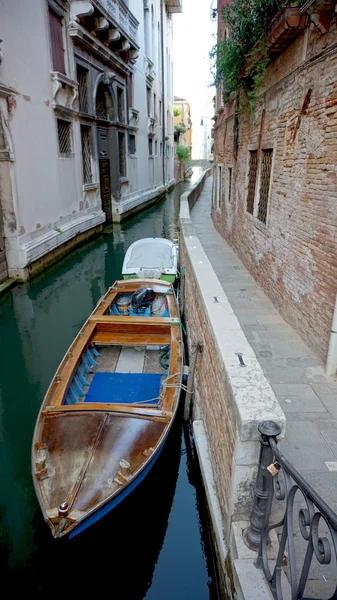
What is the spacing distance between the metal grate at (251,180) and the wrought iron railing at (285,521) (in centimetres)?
568

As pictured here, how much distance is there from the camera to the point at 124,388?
176 inches

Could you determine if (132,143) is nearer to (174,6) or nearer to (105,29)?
(105,29)

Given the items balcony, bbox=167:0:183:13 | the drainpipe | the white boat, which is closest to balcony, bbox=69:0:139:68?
the white boat

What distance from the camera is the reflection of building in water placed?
8312 millimetres

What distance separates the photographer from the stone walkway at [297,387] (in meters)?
2.60

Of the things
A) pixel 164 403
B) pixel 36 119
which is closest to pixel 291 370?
pixel 164 403

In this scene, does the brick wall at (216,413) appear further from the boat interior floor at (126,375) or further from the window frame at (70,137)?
the window frame at (70,137)

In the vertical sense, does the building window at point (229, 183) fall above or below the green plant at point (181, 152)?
below

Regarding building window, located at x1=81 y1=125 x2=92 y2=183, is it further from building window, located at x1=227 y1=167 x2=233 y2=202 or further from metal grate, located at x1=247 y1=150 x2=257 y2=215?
metal grate, located at x1=247 y1=150 x2=257 y2=215

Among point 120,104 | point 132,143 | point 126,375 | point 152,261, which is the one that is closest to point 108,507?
point 126,375

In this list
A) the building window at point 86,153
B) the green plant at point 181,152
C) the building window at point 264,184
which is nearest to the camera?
the building window at point 264,184

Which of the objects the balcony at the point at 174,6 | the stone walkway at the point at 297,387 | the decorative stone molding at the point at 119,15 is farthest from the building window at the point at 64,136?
the balcony at the point at 174,6

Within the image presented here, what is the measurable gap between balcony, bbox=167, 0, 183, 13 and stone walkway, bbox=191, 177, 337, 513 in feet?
98.3

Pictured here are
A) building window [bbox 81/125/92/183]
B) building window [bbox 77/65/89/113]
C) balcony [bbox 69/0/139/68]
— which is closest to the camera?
balcony [bbox 69/0/139/68]
